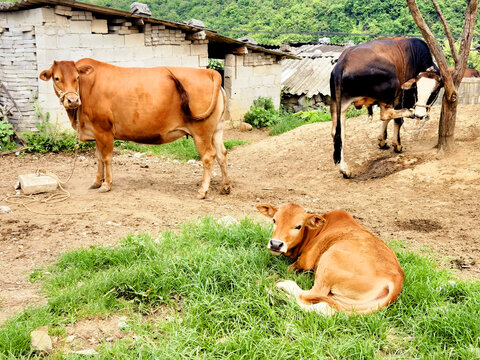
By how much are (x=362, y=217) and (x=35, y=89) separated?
7.47m

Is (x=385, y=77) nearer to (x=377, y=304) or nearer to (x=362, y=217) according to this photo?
(x=362, y=217)

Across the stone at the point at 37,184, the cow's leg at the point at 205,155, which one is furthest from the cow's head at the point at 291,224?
the stone at the point at 37,184

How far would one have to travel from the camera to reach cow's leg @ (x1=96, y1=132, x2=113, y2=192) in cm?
Answer: 733

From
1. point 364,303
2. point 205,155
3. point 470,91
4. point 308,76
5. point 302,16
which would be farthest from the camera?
point 302,16

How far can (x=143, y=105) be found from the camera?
7.23 metres

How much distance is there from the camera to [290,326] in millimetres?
3555

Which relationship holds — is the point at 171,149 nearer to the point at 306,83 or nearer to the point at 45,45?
the point at 45,45

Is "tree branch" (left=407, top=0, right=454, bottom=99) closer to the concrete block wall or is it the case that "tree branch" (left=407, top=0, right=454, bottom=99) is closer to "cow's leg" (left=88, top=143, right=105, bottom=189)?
"cow's leg" (left=88, top=143, right=105, bottom=189)

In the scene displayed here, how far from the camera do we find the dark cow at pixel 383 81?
27.3 ft

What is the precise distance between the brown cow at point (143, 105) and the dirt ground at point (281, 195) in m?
0.85

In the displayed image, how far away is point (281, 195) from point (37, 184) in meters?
3.58

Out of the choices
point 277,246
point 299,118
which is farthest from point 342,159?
point 299,118

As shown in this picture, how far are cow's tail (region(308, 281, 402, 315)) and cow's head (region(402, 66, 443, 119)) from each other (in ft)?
17.4

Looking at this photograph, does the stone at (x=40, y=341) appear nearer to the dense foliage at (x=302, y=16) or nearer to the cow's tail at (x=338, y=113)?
the cow's tail at (x=338, y=113)
